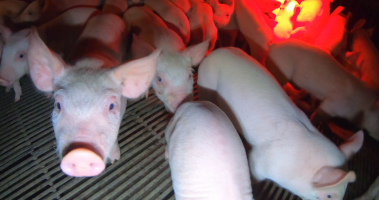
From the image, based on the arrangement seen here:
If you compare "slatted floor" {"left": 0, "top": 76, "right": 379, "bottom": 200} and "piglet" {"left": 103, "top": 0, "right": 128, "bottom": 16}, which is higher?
"piglet" {"left": 103, "top": 0, "right": 128, "bottom": 16}

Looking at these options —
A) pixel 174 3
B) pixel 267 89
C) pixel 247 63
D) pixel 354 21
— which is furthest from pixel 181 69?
pixel 354 21

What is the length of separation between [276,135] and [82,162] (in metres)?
1.33

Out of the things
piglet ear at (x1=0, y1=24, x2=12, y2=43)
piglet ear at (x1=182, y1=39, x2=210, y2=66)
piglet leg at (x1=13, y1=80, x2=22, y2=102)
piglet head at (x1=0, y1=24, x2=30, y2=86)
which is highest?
piglet ear at (x1=182, y1=39, x2=210, y2=66)

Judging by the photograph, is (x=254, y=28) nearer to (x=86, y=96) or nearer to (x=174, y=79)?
(x=174, y=79)

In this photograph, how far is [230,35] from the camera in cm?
406

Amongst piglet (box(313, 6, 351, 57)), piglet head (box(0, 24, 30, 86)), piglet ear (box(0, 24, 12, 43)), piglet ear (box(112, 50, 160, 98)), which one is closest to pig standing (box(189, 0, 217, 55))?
piglet (box(313, 6, 351, 57))

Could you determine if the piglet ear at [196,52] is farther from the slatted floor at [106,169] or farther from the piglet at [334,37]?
the piglet at [334,37]

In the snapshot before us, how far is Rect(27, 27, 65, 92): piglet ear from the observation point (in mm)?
1423

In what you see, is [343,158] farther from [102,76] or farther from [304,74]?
[102,76]

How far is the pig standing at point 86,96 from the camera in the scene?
1286 millimetres

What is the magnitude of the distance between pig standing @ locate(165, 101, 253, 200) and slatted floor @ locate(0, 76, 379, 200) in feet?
1.30

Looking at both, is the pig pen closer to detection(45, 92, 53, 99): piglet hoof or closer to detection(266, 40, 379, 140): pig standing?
detection(45, 92, 53, 99): piglet hoof

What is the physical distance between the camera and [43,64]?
5.21 ft

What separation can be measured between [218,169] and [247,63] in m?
1.07
